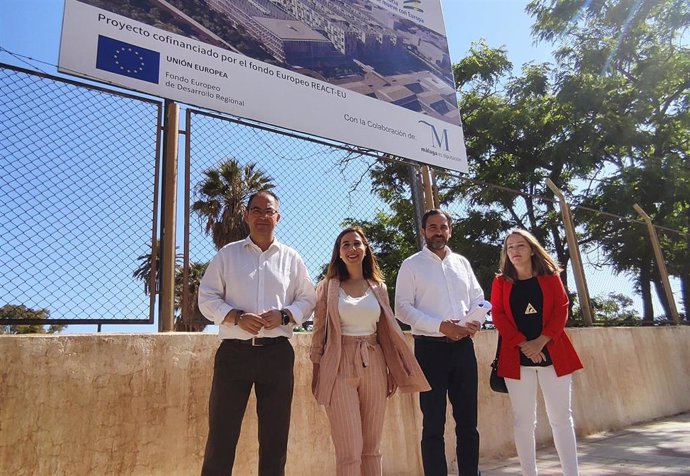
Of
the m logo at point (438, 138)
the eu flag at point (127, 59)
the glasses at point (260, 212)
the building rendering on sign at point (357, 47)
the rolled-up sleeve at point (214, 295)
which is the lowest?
the rolled-up sleeve at point (214, 295)

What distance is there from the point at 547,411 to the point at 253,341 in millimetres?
1761

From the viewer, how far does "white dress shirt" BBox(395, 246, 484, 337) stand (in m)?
3.08

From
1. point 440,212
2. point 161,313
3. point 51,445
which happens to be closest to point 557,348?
point 440,212

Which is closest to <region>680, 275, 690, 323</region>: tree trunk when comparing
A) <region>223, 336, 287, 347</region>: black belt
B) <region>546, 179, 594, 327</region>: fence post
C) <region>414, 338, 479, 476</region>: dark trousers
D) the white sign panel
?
<region>546, 179, 594, 327</region>: fence post

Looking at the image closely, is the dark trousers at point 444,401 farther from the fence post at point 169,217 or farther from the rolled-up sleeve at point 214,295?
the fence post at point 169,217

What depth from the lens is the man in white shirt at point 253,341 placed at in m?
2.39

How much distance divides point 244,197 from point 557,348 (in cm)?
281

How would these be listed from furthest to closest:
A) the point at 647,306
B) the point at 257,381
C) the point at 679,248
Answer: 1. the point at 679,248
2. the point at 647,306
3. the point at 257,381

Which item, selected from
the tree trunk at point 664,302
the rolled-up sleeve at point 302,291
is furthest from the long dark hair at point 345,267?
the tree trunk at point 664,302

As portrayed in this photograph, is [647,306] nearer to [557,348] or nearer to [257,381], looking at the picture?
[557,348]

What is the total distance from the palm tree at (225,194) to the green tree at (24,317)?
1.07 m

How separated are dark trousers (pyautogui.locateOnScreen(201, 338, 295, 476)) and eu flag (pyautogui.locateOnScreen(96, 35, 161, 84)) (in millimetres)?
2183

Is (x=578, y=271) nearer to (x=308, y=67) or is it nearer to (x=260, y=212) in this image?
(x=308, y=67)

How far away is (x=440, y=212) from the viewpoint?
330cm
